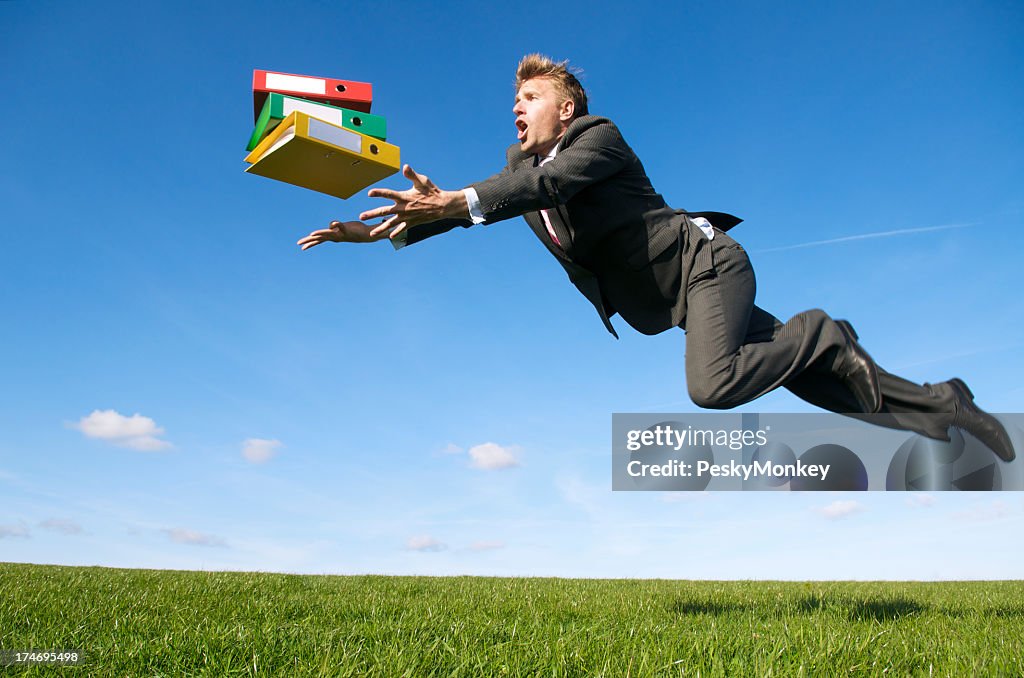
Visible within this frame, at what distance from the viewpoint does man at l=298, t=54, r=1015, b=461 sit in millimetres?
3635

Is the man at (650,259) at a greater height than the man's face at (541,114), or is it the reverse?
the man's face at (541,114)

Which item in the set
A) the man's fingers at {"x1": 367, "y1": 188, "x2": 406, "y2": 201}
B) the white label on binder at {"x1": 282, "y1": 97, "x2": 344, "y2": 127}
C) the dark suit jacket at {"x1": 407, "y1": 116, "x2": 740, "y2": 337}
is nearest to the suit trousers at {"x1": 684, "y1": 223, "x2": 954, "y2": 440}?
the dark suit jacket at {"x1": 407, "y1": 116, "x2": 740, "y2": 337}

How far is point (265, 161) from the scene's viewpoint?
404cm

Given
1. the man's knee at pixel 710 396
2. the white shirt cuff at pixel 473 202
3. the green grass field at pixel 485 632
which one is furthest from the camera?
the man's knee at pixel 710 396

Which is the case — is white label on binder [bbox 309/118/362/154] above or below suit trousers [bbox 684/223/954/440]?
above

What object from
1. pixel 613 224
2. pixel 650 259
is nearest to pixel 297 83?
pixel 613 224

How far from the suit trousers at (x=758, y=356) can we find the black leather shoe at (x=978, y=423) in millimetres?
73

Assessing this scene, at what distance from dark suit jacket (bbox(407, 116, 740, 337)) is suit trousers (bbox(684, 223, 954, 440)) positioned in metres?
0.12

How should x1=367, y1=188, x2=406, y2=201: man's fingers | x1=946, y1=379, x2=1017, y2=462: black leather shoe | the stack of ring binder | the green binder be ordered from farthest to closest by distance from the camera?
x1=946, y1=379, x2=1017, y2=462: black leather shoe
the green binder
the stack of ring binder
x1=367, y1=188, x2=406, y2=201: man's fingers

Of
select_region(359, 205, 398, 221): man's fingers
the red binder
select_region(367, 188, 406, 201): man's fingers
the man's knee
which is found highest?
the red binder

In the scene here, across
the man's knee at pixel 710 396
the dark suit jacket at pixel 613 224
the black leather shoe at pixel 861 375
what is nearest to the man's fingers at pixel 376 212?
the dark suit jacket at pixel 613 224

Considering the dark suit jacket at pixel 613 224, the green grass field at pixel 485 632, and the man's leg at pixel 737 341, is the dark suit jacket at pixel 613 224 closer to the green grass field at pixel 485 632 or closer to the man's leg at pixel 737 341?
the man's leg at pixel 737 341

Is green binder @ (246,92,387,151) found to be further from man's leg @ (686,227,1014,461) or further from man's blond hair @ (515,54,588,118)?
man's leg @ (686,227,1014,461)

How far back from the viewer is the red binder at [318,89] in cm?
434
